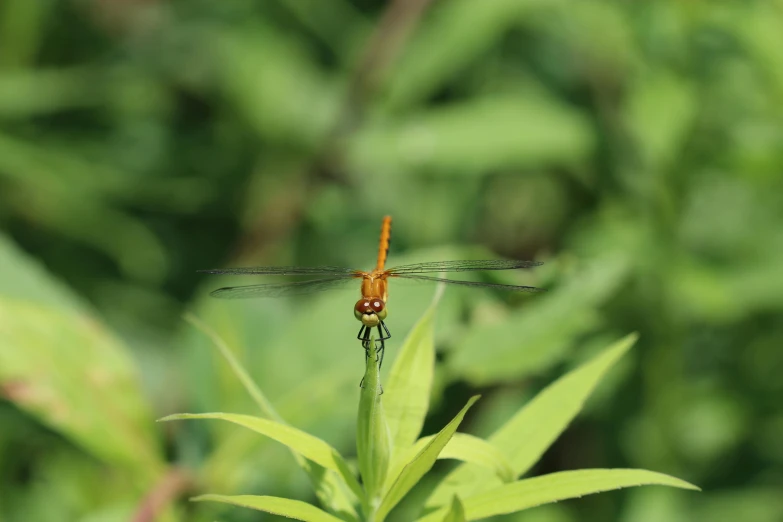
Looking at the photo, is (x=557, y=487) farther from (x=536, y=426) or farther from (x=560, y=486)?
(x=536, y=426)

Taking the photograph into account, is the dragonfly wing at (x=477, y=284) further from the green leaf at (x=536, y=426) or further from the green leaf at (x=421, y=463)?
the green leaf at (x=421, y=463)

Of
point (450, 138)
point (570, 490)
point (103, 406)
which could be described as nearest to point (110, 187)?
point (450, 138)

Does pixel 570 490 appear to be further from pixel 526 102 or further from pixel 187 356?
pixel 526 102

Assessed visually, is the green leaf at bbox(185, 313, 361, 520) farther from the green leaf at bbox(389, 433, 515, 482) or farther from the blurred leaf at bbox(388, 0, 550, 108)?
the blurred leaf at bbox(388, 0, 550, 108)

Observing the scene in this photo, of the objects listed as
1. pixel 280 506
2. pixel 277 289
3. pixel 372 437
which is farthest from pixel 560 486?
pixel 277 289

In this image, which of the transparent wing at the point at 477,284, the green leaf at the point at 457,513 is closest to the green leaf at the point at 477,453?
the green leaf at the point at 457,513

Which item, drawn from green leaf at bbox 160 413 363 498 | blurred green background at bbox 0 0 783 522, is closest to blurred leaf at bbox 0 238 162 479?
blurred green background at bbox 0 0 783 522
